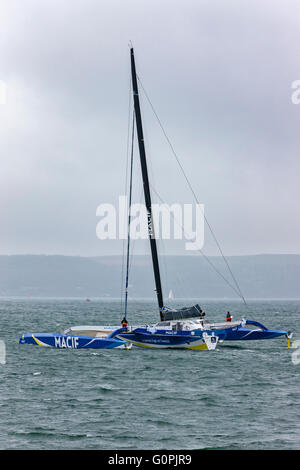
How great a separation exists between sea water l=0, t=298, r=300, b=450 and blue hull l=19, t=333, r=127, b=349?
60cm

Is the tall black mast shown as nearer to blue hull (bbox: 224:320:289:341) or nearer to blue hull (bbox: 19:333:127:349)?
blue hull (bbox: 19:333:127:349)

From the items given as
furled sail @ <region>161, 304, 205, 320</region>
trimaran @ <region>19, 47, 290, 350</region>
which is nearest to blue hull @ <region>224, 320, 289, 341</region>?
trimaran @ <region>19, 47, 290, 350</region>

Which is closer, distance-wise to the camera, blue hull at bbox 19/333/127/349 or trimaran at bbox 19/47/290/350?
trimaran at bbox 19/47/290/350

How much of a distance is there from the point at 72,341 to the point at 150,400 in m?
13.9

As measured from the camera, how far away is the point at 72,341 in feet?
120

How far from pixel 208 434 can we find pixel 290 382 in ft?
32.3

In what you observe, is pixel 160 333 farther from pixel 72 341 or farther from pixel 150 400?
pixel 150 400

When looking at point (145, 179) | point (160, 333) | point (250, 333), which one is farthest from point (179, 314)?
point (145, 179)

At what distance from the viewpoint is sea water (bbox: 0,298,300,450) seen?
60.1 feet

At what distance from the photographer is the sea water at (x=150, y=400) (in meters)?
18.3

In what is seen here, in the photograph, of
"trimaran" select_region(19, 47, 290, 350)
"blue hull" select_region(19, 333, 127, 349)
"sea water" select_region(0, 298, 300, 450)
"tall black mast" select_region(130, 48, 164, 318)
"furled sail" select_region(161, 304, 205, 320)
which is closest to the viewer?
"sea water" select_region(0, 298, 300, 450)

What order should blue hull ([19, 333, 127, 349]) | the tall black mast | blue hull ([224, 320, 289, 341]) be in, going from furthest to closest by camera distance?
the tall black mast < blue hull ([224, 320, 289, 341]) < blue hull ([19, 333, 127, 349])
